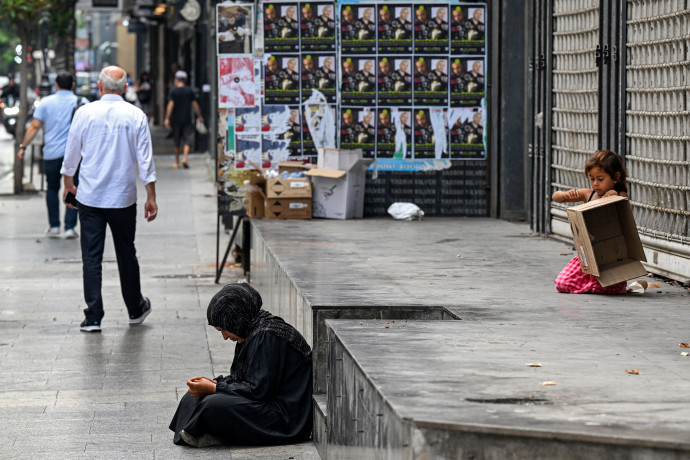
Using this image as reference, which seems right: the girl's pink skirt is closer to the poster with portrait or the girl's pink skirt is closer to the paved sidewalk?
the paved sidewalk

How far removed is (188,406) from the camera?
227 inches

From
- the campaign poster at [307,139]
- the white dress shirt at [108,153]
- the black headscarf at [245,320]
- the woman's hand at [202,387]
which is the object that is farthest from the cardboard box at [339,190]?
the woman's hand at [202,387]

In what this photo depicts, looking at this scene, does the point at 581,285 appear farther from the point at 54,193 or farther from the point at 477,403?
the point at 54,193

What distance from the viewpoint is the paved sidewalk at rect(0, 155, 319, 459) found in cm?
573

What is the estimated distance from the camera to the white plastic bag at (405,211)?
11578 mm

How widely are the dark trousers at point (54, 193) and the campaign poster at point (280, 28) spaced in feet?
12.0

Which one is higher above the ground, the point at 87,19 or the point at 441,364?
the point at 87,19

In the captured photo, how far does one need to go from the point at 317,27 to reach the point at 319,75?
1.42 ft

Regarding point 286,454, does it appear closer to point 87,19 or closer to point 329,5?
point 329,5

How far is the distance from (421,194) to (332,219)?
1059mm

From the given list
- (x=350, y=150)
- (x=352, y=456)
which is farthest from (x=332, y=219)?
(x=352, y=456)

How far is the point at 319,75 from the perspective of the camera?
1173 centimetres

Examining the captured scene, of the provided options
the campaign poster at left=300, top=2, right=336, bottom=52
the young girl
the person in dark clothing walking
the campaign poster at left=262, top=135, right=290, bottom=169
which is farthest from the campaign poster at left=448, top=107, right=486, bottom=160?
the person in dark clothing walking

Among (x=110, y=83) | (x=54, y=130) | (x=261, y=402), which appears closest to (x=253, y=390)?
(x=261, y=402)
